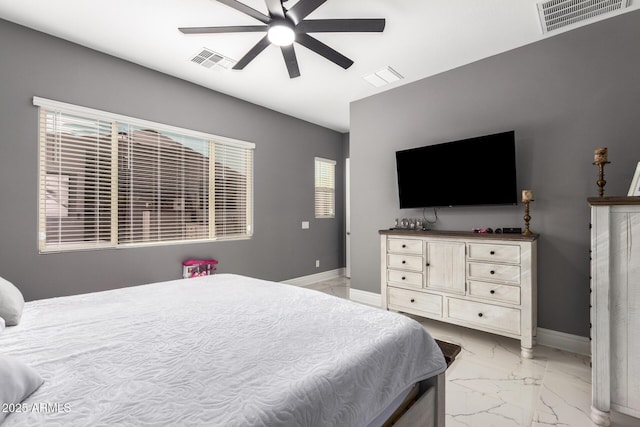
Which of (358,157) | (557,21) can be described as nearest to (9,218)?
(358,157)

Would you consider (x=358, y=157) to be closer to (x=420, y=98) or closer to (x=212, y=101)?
(x=420, y=98)

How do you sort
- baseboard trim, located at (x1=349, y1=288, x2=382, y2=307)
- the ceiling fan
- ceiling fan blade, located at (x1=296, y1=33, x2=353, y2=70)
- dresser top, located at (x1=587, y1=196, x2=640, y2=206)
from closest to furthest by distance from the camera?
1. dresser top, located at (x1=587, y1=196, x2=640, y2=206)
2. the ceiling fan
3. ceiling fan blade, located at (x1=296, y1=33, x2=353, y2=70)
4. baseboard trim, located at (x1=349, y1=288, x2=382, y2=307)

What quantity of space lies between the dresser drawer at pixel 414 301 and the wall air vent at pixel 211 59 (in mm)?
3009

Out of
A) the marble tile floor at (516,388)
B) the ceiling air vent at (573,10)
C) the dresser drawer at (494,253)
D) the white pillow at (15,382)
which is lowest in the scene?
the marble tile floor at (516,388)

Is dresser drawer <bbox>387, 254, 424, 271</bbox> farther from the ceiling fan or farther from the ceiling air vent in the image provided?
the ceiling air vent

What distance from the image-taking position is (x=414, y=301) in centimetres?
319

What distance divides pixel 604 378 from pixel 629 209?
38.0 inches

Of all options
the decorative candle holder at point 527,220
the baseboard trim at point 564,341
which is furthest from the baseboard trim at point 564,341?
the decorative candle holder at point 527,220

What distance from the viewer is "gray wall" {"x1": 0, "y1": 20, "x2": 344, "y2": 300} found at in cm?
253

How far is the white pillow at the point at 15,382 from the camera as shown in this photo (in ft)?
2.35

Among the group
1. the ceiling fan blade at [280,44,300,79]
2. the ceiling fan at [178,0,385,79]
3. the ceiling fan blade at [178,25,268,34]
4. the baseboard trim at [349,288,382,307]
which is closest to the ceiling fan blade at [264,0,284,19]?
the ceiling fan at [178,0,385,79]

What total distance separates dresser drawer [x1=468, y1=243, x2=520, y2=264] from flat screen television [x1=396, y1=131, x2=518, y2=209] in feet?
1.52

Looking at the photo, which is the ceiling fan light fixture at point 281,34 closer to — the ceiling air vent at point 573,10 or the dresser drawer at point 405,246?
the ceiling air vent at point 573,10

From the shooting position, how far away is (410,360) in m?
1.24
